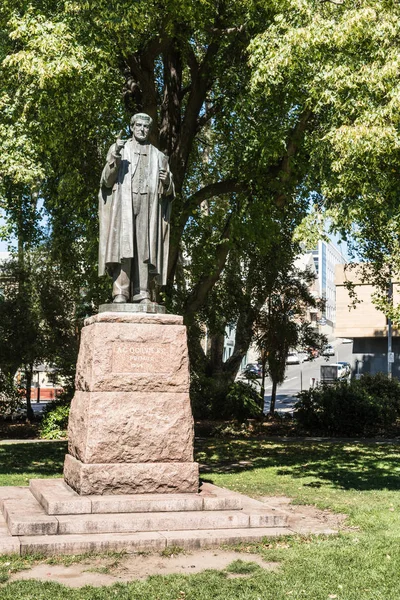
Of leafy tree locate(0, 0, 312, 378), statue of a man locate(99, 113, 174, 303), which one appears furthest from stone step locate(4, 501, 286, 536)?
leafy tree locate(0, 0, 312, 378)

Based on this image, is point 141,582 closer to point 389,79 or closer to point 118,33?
point 389,79

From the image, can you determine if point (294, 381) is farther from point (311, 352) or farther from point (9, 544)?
point (9, 544)

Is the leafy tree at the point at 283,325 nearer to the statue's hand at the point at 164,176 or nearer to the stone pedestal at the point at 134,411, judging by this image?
the statue's hand at the point at 164,176

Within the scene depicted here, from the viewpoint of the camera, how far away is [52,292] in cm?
2362

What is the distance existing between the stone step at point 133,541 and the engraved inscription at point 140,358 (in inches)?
75.1

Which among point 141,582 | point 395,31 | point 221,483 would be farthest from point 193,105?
point 141,582

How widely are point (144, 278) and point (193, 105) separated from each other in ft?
31.0

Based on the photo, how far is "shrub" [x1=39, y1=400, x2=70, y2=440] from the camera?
19.9 m

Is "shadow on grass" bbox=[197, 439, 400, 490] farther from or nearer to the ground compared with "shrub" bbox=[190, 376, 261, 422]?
nearer to the ground

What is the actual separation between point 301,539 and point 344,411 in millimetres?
13959

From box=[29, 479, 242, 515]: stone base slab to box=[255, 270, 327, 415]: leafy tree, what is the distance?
52.7 feet

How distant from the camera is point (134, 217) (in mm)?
9625

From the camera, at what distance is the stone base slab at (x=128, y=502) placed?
8.09 metres

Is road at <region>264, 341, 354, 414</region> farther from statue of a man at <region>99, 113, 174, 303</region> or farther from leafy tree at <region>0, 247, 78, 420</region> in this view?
statue of a man at <region>99, 113, 174, 303</region>
